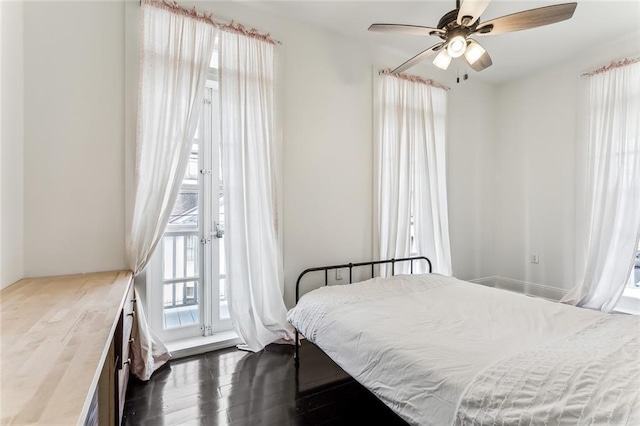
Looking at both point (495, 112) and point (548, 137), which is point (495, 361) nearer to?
point (548, 137)

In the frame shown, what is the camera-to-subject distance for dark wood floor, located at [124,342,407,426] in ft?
5.96

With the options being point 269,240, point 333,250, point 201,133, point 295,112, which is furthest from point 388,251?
point 201,133

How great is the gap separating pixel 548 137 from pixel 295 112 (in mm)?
3188

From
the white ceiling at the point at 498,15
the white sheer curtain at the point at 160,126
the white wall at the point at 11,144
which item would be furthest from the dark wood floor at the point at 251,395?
the white ceiling at the point at 498,15

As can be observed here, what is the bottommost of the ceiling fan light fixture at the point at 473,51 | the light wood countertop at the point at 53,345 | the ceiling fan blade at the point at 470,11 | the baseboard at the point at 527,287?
the baseboard at the point at 527,287

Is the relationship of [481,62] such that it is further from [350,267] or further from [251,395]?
[251,395]

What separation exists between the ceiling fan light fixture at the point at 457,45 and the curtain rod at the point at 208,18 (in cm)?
154

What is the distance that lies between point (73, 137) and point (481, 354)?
284cm

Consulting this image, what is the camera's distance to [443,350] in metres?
1.47

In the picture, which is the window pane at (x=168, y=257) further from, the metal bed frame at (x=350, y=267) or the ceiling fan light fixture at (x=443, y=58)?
the ceiling fan light fixture at (x=443, y=58)

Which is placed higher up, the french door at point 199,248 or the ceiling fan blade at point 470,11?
the ceiling fan blade at point 470,11

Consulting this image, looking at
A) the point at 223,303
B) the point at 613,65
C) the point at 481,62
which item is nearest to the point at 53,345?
the point at 223,303

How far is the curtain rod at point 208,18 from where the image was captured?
7.48ft

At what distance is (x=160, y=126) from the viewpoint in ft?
7.44
